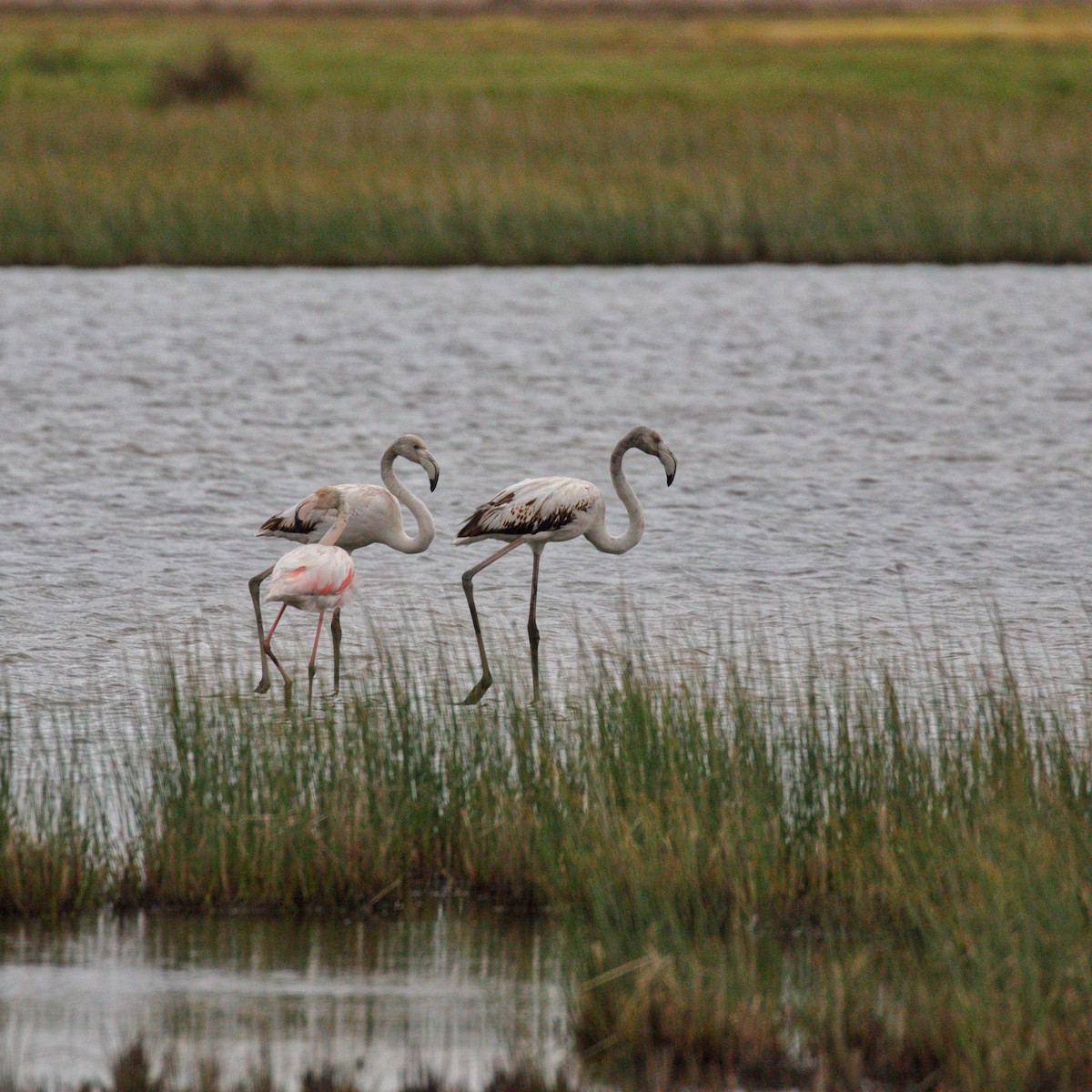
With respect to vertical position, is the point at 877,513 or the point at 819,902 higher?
the point at 877,513

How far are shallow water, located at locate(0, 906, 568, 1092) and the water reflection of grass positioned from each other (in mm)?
143

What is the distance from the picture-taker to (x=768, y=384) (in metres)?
16.9

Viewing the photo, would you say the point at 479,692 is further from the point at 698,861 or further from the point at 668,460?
the point at 698,861

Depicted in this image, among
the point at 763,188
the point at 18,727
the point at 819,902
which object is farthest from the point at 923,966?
the point at 763,188

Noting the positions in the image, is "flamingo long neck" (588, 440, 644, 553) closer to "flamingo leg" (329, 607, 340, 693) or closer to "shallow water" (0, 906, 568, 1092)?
"flamingo leg" (329, 607, 340, 693)

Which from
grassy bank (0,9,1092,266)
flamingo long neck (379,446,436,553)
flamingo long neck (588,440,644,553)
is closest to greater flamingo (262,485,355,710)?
flamingo long neck (379,446,436,553)

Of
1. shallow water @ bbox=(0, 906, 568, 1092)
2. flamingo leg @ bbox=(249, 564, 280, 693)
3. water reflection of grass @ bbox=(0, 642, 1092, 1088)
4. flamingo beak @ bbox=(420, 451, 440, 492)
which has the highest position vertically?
flamingo beak @ bbox=(420, 451, 440, 492)

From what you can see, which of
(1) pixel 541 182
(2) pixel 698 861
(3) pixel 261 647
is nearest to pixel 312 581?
(3) pixel 261 647

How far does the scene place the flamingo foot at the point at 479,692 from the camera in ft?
23.1

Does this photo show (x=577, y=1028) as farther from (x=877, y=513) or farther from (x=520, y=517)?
(x=877, y=513)

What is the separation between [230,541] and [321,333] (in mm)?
9183

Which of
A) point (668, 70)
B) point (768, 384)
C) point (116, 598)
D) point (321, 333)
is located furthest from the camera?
point (668, 70)

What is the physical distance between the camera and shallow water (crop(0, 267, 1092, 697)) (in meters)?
8.88

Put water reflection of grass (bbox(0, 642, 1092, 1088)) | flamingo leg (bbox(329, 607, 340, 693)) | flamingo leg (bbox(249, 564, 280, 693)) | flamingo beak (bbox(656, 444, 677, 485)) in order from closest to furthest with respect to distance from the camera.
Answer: water reflection of grass (bbox(0, 642, 1092, 1088)), flamingo leg (bbox(249, 564, 280, 693)), flamingo leg (bbox(329, 607, 340, 693)), flamingo beak (bbox(656, 444, 677, 485))
